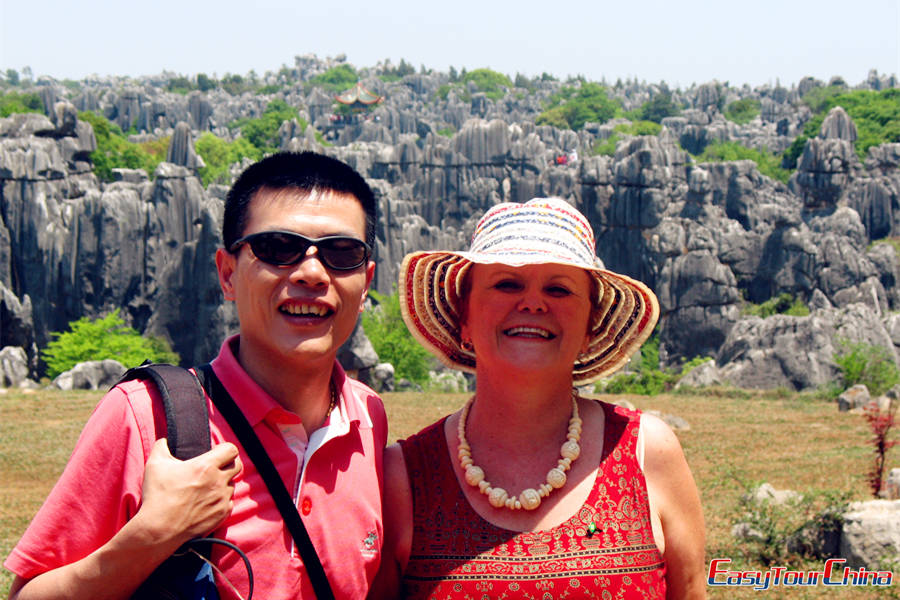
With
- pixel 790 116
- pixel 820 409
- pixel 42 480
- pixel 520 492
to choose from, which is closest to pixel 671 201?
pixel 820 409

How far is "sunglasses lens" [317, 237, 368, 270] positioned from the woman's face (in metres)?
0.44

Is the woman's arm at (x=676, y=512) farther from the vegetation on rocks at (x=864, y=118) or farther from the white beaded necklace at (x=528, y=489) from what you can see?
the vegetation on rocks at (x=864, y=118)

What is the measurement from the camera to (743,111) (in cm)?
9919

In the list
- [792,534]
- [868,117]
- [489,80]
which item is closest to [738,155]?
[868,117]

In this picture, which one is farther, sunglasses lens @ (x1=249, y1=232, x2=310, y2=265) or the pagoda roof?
the pagoda roof

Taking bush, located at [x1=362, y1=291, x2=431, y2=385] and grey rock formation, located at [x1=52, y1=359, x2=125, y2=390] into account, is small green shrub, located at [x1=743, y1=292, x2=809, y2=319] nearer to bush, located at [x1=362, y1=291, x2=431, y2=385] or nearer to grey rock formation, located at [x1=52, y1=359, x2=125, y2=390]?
bush, located at [x1=362, y1=291, x2=431, y2=385]

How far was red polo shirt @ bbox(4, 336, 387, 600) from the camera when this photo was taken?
2.18 m

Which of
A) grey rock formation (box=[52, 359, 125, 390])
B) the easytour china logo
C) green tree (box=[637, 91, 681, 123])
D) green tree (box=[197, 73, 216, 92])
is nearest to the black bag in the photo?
the easytour china logo

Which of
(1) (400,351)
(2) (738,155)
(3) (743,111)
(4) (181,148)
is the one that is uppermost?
(3) (743,111)

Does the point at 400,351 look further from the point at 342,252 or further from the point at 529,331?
the point at 342,252

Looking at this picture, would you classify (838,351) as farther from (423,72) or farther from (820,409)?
(423,72)

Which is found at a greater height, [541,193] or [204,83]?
A: [204,83]

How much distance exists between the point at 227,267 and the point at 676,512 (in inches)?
60.2

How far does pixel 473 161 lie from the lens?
177ft
